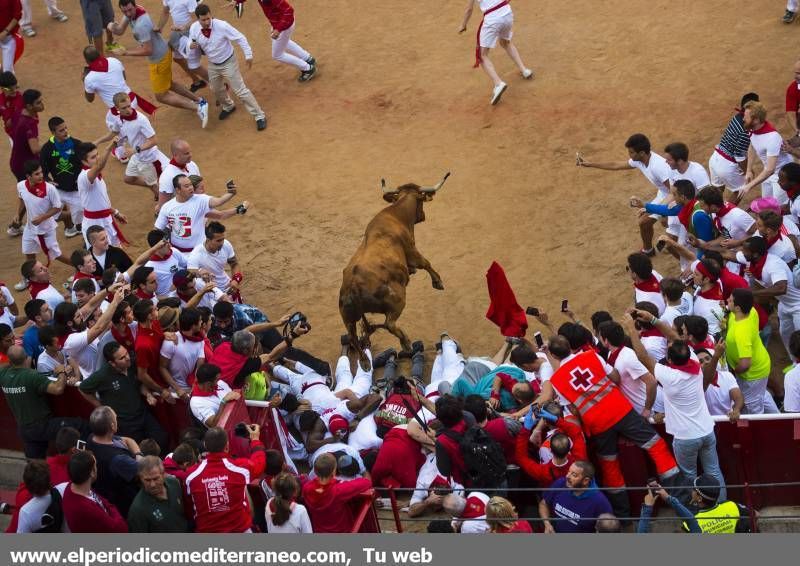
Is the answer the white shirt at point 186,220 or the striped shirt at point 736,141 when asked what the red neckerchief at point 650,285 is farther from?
the white shirt at point 186,220

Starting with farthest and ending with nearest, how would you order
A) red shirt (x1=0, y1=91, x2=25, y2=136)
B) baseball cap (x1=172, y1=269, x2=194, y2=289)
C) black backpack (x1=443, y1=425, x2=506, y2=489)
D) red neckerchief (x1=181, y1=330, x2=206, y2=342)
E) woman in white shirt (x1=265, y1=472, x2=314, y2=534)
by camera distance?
red shirt (x1=0, y1=91, x2=25, y2=136), baseball cap (x1=172, y1=269, x2=194, y2=289), red neckerchief (x1=181, y1=330, x2=206, y2=342), black backpack (x1=443, y1=425, x2=506, y2=489), woman in white shirt (x1=265, y1=472, x2=314, y2=534)

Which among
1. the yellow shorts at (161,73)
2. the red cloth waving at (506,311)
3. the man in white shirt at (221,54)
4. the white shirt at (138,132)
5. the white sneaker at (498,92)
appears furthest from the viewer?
the yellow shorts at (161,73)

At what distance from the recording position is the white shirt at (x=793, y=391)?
10023 mm

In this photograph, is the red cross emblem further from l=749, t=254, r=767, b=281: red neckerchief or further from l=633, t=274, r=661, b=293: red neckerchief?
l=749, t=254, r=767, b=281: red neckerchief

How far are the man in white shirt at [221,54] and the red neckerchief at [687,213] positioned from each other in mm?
7236

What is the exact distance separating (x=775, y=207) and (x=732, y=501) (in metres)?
3.36

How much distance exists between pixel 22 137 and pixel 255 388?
6.32 meters

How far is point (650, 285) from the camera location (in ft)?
37.5

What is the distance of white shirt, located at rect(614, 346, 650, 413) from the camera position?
995cm

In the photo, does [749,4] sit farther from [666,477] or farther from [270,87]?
[666,477]

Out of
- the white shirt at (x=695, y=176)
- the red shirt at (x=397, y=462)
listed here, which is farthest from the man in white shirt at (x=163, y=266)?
the white shirt at (x=695, y=176)

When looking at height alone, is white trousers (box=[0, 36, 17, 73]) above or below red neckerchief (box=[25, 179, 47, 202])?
below

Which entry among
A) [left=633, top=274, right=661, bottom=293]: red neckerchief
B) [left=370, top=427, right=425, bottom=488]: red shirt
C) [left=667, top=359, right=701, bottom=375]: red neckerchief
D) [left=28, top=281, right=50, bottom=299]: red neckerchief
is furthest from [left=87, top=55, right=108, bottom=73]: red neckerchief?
[left=667, top=359, right=701, bottom=375]: red neckerchief

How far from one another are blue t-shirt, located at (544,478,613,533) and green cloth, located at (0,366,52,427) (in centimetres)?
453
